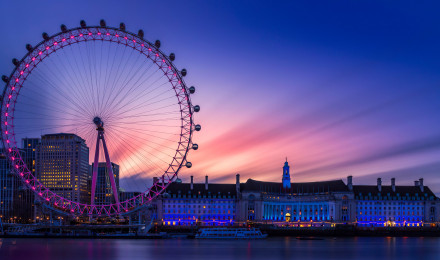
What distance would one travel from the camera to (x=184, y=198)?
116 meters

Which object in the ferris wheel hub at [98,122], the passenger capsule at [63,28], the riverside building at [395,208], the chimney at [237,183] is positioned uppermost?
the passenger capsule at [63,28]

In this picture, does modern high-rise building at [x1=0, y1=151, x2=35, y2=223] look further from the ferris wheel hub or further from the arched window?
the ferris wheel hub

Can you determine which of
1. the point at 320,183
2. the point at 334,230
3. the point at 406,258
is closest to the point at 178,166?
the point at 406,258

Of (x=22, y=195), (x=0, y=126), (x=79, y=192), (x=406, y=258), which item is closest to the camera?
(x=406, y=258)

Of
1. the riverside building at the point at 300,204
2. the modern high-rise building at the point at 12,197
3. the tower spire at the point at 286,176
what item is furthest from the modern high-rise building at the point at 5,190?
the tower spire at the point at 286,176

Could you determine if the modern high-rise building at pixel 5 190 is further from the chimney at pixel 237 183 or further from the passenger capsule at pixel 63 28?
the passenger capsule at pixel 63 28

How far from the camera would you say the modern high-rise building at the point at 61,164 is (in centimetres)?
Result: 16025

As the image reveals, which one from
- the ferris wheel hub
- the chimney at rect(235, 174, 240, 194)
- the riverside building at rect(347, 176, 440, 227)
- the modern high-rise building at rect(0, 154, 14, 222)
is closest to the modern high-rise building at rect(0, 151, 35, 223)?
the modern high-rise building at rect(0, 154, 14, 222)

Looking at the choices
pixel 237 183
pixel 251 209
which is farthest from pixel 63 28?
pixel 237 183

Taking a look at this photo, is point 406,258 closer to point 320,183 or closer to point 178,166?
point 178,166

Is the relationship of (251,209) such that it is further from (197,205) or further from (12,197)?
(12,197)

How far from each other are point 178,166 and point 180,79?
10148mm

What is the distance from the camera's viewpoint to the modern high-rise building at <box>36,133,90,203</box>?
526 ft

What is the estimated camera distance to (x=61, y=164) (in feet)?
527
